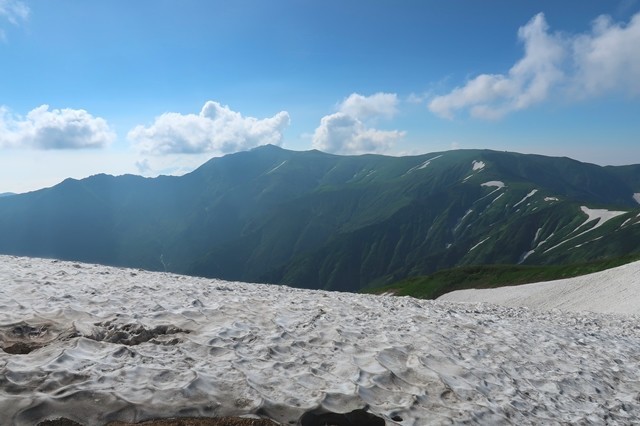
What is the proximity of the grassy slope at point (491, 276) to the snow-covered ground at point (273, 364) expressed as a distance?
63.2m

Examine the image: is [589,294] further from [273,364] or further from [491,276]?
[273,364]

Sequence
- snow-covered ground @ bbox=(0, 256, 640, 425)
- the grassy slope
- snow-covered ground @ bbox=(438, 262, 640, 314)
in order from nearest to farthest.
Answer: snow-covered ground @ bbox=(0, 256, 640, 425), snow-covered ground @ bbox=(438, 262, 640, 314), the grassy slope

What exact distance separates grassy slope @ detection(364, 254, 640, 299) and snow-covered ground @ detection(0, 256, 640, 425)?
63.2m

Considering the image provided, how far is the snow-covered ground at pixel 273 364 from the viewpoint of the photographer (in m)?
8.22

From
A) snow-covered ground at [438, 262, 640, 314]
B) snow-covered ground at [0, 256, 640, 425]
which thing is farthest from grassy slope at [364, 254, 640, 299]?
snow-covered ground at [0, 256, 640, 425]

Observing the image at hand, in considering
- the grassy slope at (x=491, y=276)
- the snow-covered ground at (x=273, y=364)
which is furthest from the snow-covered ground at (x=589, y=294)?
the snow-covered ground at (x=273, y=364)

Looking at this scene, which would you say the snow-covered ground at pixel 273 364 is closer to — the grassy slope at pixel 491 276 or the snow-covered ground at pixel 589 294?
the snow-covered ground at pixel 589 294

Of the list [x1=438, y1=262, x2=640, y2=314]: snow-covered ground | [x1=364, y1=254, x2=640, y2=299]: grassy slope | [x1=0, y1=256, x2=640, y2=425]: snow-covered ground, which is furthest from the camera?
[x1=364, y1=254, x2=640, y2=299]: grassy slope

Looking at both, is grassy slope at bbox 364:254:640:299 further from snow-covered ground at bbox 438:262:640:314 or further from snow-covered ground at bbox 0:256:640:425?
snow-covered ground at bbox 0:256:640:425

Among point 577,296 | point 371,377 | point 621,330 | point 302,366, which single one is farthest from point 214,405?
point 577,296

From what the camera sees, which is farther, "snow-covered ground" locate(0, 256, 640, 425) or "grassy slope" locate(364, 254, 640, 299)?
"grassy slope" locate(364, 254, 640, 299)

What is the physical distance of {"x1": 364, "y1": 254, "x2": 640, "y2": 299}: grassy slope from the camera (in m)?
74.0

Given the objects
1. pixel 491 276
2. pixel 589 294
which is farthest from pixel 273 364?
pixel 491 276

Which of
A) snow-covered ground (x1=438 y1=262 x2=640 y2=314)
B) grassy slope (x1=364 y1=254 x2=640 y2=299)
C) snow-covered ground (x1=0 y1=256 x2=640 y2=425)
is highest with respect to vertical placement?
snow-covered ground (x1=0 y1=256 x2=640 y2=425)
